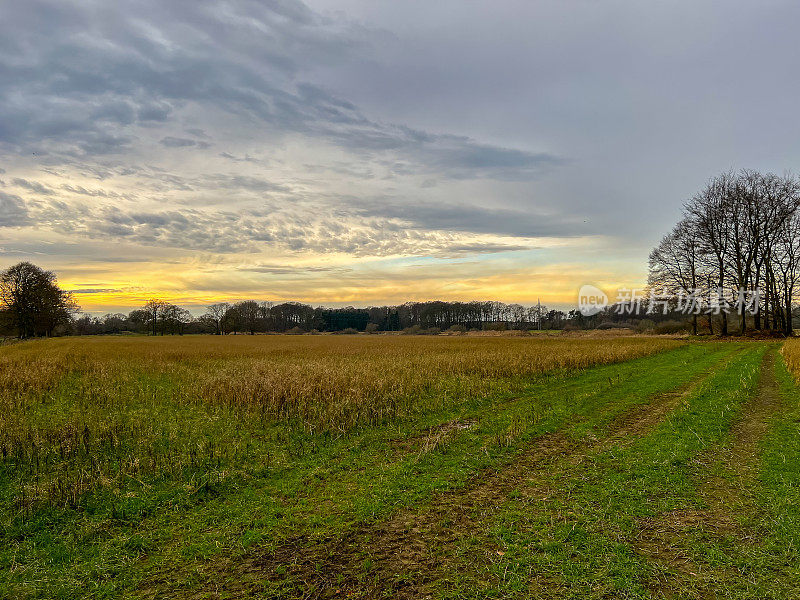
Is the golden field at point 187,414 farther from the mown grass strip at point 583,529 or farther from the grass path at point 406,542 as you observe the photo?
the mown grass strip at point 583,529

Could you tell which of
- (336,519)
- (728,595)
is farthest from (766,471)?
(336,519)

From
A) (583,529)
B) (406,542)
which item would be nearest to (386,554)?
(406,542)

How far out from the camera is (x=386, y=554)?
4500mm

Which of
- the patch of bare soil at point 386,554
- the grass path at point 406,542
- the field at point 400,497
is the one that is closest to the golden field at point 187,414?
the field at point 400,497

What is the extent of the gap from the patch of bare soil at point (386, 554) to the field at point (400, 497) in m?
0.02

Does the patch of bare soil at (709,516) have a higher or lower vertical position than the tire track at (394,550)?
higher

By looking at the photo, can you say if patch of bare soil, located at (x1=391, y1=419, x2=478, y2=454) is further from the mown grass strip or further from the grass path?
the mown grass strip

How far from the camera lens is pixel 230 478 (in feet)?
22.6

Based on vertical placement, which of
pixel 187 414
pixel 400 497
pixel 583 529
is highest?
pixel 583 529

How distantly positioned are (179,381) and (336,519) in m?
15.0

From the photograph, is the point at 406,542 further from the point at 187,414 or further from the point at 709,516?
the point at 187,414

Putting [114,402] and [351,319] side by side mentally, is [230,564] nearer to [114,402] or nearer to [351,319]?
[114,402]

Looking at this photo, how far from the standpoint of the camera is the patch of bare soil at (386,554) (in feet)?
13.1

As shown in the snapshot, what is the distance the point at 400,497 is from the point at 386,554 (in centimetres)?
147
